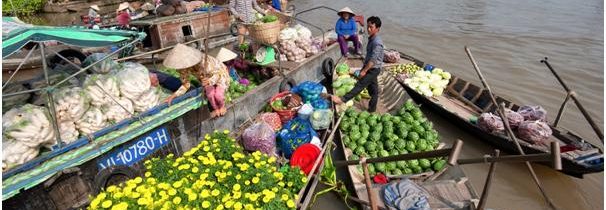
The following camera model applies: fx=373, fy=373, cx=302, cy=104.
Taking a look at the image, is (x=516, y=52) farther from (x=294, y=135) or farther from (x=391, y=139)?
(x=294, y=135)

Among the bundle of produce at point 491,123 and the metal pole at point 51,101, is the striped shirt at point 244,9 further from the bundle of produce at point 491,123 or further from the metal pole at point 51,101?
the metal pole at point 51,101

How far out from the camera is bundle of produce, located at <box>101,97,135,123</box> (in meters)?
4.84

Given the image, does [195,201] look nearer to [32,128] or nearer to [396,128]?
[32,128]

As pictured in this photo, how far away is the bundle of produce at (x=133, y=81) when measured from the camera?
4.98 meters

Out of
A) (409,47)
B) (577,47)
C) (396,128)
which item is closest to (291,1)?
(409,47)

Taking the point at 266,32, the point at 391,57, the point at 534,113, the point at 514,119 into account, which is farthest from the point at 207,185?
the point at 391,57

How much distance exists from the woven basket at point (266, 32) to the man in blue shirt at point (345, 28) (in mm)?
2146

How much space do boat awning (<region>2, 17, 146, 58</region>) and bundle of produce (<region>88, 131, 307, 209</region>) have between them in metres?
1.58

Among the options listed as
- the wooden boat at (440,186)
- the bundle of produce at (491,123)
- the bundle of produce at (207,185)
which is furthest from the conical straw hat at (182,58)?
the bundle of produce at (491,123)

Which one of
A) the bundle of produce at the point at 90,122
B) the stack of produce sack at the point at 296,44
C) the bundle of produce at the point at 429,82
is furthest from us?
the stack of produce sack at the point at 296,44

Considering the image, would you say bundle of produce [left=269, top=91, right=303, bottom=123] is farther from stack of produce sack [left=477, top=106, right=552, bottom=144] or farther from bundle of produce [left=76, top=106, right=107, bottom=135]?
stack of produce sack [left=477, top=106, right=552, bottom=144]

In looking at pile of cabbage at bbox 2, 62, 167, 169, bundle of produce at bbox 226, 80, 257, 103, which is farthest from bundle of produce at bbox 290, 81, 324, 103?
pile of cabbage at bbox 2, 62, 167, 169

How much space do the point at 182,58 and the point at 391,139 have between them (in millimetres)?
3451

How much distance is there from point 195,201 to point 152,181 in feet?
1.89
